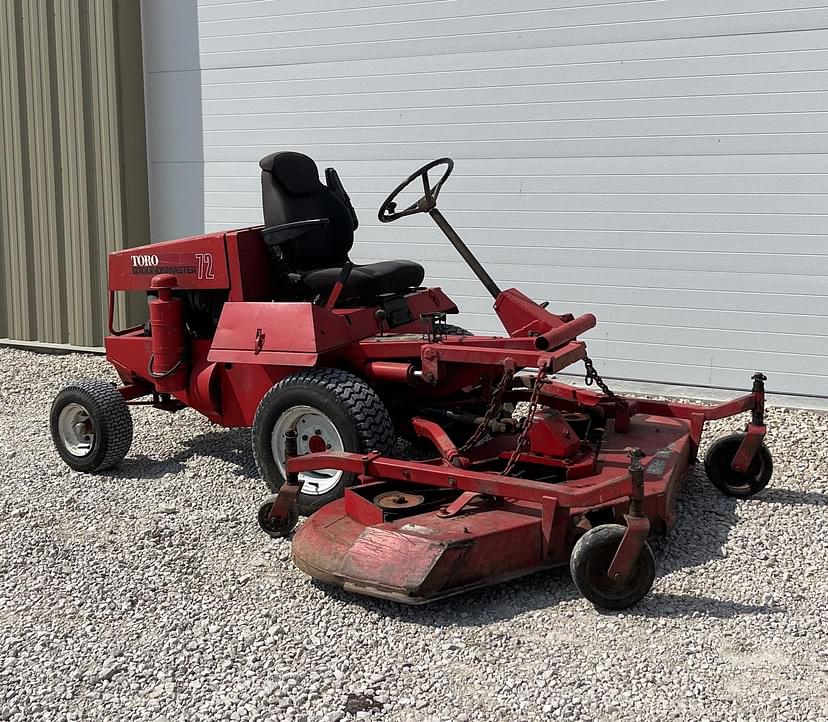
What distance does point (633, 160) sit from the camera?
23.1ft

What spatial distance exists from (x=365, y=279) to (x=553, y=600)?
6.83 feet

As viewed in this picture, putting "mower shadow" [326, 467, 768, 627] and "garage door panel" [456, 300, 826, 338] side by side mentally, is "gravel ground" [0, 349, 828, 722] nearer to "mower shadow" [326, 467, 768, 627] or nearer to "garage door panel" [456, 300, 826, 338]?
"mower shadow" [326, 467, 768, 627]

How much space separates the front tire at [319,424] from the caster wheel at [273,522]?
9.9 inches

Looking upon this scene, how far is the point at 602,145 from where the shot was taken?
281 inches

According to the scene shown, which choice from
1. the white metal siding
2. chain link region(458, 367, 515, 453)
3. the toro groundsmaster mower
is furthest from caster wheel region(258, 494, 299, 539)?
the white metal siding

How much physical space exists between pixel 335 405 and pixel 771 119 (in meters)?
3.80

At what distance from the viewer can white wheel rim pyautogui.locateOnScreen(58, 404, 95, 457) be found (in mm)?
5559

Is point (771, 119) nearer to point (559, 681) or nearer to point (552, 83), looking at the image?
point (552, 83)

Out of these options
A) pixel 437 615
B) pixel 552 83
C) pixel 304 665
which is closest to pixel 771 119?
pixel 552 83

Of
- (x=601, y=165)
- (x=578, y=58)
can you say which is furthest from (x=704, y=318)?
(x=578, y=58)

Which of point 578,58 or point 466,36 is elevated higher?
point 466,36

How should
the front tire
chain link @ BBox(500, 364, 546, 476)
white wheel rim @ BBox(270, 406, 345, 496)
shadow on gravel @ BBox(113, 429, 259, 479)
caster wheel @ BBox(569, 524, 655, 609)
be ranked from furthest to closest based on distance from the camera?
shadow on gravel @ BBox(113, 429, 259, 479) → white wheel rim @ BBox(270, 406, 345, 496) → the front tire → chain link @ BBox(500, 364, 546, 476) → caster wheel @ BBox(569, 524, 655, 609)

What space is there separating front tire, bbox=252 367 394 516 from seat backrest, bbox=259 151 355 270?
2.90 ft

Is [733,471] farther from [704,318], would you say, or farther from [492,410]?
[704,318]
